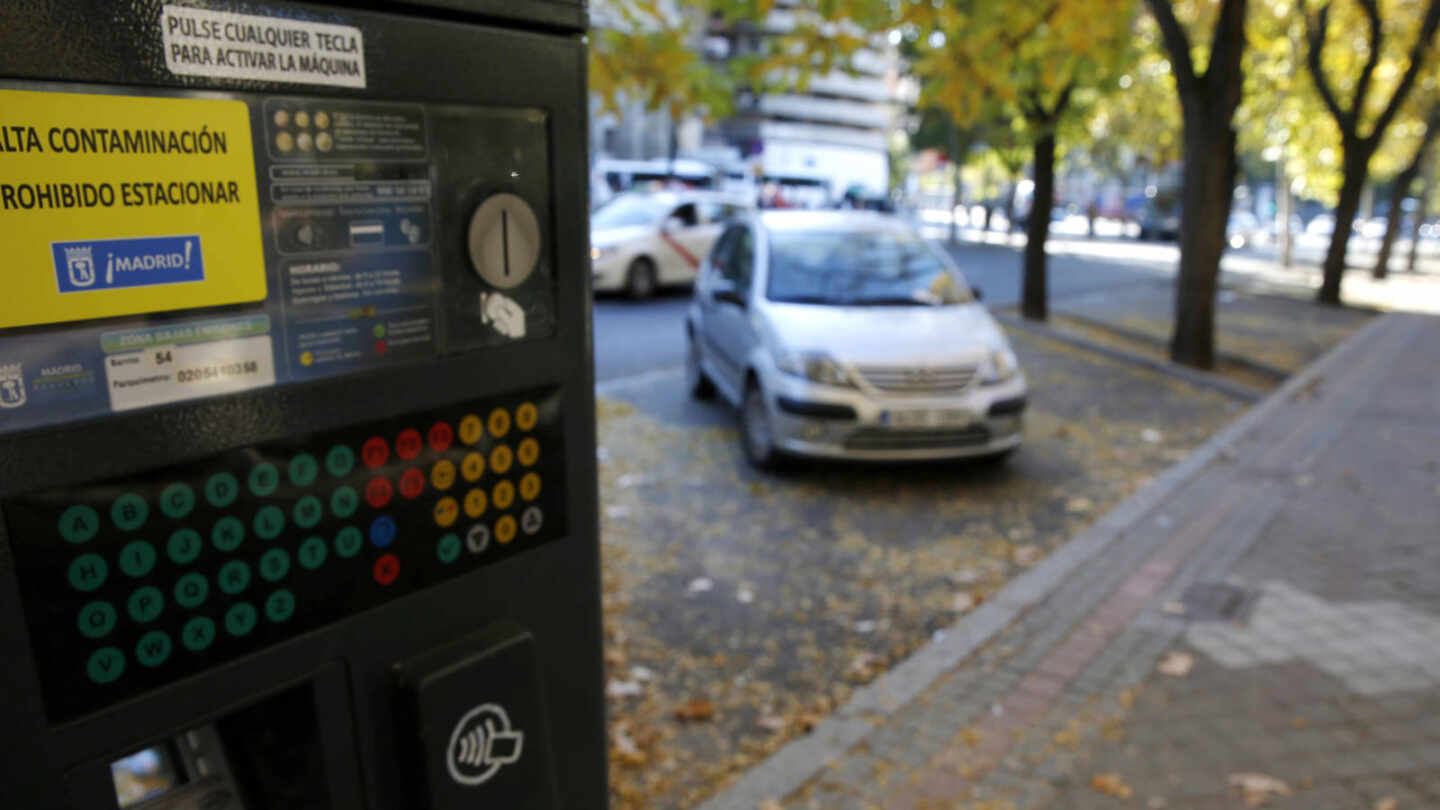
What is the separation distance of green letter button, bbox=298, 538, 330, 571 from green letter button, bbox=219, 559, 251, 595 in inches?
2.2

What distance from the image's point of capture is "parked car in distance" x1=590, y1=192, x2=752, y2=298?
588 inches

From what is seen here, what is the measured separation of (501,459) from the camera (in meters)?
1.22

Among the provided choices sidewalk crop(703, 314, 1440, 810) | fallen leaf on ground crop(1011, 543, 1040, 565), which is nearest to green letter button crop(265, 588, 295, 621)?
sidewalk crop(703, 314, 1440, 810)

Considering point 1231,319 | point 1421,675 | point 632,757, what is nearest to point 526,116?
point 632,757

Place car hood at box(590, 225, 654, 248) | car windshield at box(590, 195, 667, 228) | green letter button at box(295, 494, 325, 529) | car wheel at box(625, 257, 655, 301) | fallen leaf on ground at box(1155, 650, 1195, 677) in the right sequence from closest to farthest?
green letter button at box(295, 494, 325, 529)
fallen leaf on ground at box(1155, 650, 1195, 677)
car hood at box(590, 225, 654, 248)
car wheel at box(625, 257, 655, 301)
car windshield at box(590, 195, 667, 228)

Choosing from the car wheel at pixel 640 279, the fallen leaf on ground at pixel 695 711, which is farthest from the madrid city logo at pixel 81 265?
the car wheel at pixel 640 279

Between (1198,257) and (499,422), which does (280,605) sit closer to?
(499,422)

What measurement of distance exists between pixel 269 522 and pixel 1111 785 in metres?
3.22

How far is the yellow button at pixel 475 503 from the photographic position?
120cm

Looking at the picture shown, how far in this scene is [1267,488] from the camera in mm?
6961

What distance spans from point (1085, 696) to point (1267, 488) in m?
3.68

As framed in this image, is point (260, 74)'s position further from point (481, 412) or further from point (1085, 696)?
point (1085, 696)

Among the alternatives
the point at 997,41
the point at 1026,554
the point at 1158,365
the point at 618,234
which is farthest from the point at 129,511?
the point at 618,234

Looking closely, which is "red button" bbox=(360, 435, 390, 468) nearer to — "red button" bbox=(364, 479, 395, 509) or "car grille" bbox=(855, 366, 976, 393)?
"red button" bbox=(364, 479, 395, 509)
